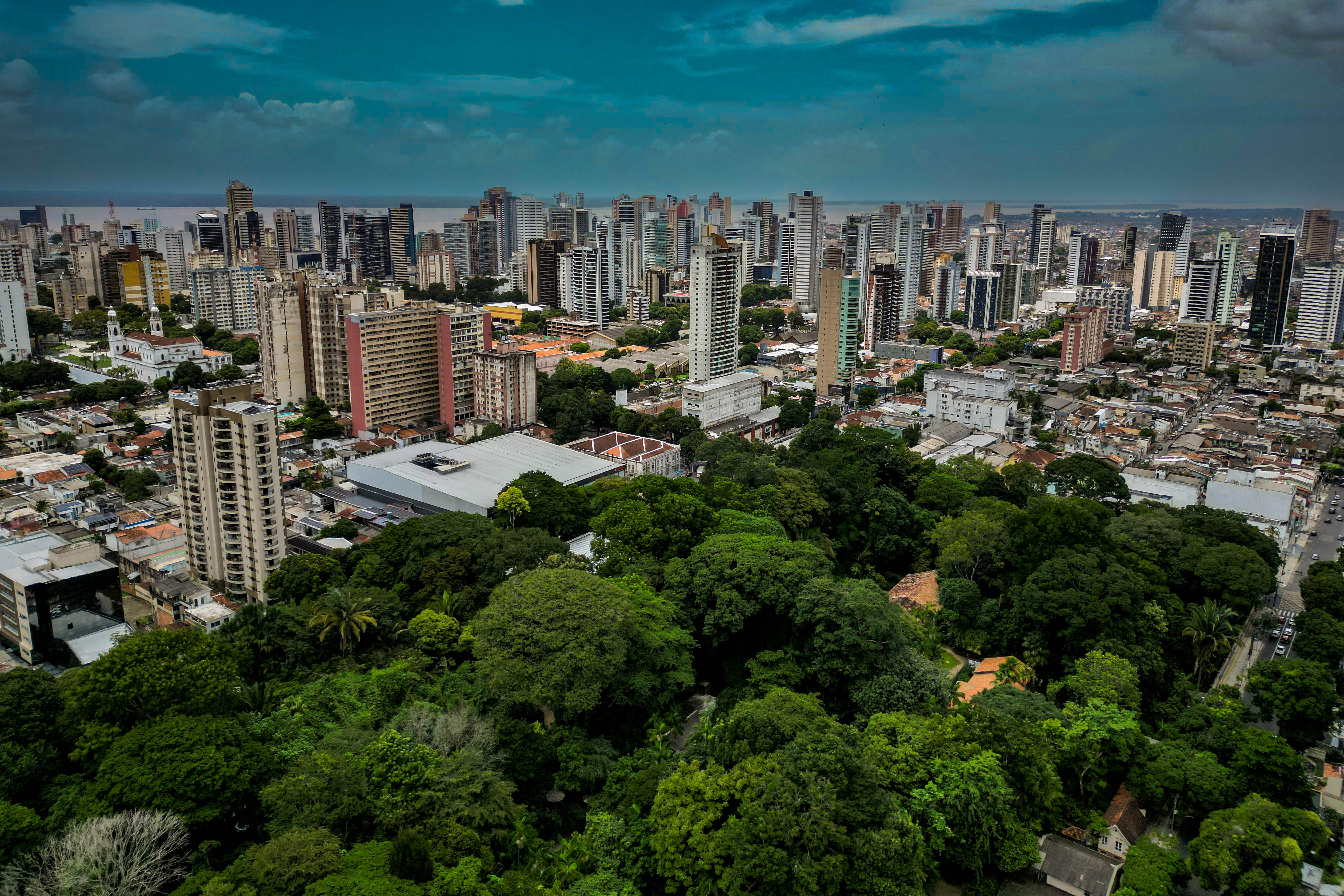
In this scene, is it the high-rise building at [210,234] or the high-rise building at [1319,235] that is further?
the high-rise building at [210,234]

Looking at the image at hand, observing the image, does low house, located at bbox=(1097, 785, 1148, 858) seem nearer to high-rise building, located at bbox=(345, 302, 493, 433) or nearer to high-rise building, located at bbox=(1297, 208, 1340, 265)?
high-rise building, located at bbox=(345, 302, 493, 433)

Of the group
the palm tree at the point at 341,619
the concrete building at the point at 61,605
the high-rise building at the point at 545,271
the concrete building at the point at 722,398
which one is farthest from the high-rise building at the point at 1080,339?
the concrete building at the point at 61,605

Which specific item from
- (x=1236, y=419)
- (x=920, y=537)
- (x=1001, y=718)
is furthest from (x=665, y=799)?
(x=1236, y=419)

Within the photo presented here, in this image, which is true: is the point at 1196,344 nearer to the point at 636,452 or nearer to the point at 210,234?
the point at 636,452

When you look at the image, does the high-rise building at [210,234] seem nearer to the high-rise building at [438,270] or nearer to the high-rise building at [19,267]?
the high-rise building at [438,270]

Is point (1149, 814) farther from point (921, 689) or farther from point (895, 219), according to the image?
point (895, 219)

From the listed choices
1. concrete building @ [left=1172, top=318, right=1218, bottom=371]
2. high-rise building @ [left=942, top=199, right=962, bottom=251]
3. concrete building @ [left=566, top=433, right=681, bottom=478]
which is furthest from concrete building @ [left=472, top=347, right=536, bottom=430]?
high-rise building @ [left=942, top=199, right=962, bottom=251]
